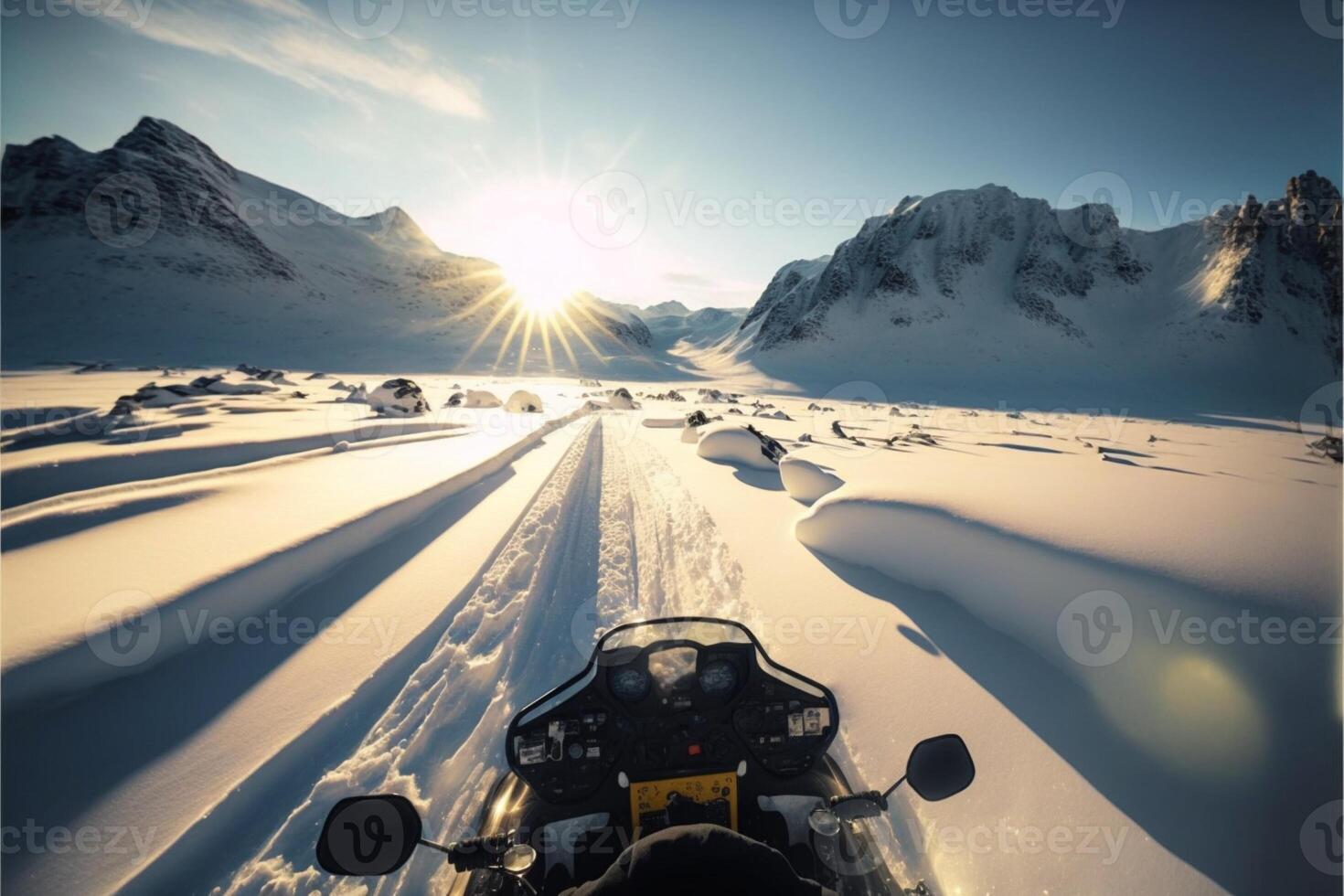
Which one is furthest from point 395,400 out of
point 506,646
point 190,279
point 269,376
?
point 190,279

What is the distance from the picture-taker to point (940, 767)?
2.23 meters

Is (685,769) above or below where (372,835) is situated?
below

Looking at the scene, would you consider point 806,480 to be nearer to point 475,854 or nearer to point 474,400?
point 475,854

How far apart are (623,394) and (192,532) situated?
108 feet

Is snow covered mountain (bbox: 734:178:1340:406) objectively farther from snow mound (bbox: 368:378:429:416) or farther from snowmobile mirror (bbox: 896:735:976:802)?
snowmobile mirror (bbox: 896:735:976:802)

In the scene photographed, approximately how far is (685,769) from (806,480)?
747cm

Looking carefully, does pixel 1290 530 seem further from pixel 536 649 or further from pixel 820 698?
pixel 536 649

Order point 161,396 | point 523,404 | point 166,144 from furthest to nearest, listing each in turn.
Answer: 1. point 166,144
2. point 523,404
3. point 161,396

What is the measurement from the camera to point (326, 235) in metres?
110

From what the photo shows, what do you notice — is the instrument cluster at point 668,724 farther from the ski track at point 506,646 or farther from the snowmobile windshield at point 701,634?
the ski track at point 506,646

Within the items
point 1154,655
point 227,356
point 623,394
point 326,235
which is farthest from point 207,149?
point 1154,655

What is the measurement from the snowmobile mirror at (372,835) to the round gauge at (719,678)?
156 cm

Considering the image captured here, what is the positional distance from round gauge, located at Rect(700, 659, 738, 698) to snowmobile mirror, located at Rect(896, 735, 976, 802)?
38.8 inches

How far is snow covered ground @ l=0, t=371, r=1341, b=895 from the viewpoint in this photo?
8.89 feet
